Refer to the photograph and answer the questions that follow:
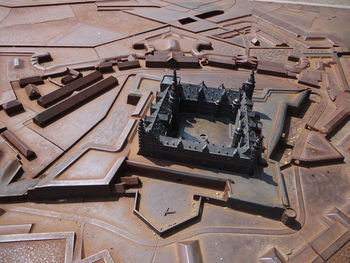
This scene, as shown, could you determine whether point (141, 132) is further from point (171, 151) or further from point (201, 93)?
point (201, 93)

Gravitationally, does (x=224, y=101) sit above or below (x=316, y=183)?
above

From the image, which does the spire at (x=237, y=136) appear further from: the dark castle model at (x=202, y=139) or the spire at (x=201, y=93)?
the spire at (x=201, y=93)

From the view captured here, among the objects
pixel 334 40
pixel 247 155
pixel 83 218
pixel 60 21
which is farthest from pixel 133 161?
pixel 334 40

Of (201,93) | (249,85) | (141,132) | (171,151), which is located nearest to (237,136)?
(171,151)

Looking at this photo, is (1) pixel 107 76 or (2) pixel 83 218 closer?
(2) pixel 83 218

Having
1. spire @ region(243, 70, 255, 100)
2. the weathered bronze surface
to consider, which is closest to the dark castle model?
spire @ region(243, 70, 255, 100)

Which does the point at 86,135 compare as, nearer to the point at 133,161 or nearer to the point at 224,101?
the point at 133,161
